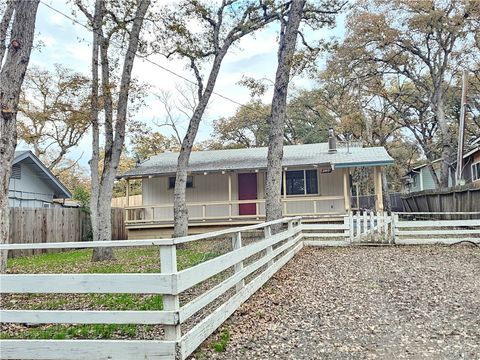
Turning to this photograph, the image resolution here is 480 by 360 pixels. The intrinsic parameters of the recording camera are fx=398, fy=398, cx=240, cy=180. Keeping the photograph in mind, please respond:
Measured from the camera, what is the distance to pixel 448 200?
17453mm

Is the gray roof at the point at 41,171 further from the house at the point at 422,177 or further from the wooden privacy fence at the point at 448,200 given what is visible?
the house at the point at 422,177

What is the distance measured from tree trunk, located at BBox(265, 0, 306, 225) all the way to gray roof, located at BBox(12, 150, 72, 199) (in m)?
11.5

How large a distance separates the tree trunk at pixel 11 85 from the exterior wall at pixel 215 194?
406 inches

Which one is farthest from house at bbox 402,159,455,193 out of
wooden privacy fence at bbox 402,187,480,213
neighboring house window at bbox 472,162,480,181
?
wooden privacy fence at bbox 402,187,480,213

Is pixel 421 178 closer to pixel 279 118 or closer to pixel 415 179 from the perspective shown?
pixel 415 179

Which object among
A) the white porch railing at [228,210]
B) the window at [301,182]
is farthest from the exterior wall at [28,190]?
the window at [301,182]

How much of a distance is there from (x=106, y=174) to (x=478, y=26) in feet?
75.0

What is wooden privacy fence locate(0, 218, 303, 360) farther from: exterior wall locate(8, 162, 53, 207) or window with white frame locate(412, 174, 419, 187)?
window with white frame locate(412, 174, 419, 187)

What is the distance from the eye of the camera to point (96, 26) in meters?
11.6

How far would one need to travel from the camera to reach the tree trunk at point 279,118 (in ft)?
34.9

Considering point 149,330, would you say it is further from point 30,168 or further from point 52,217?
point 30,168

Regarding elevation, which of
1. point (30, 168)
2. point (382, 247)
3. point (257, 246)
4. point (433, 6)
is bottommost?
point (382, 247)

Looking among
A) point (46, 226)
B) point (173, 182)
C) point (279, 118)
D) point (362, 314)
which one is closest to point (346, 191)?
point (279, 118)

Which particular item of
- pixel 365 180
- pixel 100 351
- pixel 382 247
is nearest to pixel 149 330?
pixel 100 351
